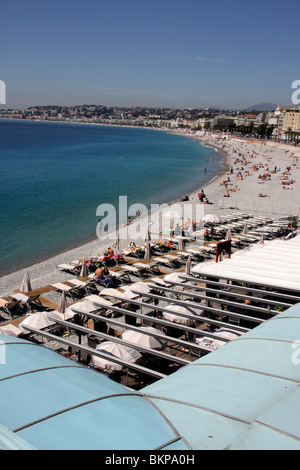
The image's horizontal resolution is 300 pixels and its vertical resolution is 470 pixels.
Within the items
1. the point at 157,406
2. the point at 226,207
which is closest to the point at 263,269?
the point at 157,406

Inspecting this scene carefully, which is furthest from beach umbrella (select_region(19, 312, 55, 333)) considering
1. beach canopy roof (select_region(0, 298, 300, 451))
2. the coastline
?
the coastline

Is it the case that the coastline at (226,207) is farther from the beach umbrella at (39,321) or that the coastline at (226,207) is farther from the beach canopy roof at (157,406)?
the beach canopy roof at (157,406)

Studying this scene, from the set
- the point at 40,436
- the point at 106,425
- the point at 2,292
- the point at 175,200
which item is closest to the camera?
the point at 40,436

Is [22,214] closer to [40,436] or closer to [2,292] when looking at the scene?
[2,292]

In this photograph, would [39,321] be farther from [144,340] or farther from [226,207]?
[226,207]

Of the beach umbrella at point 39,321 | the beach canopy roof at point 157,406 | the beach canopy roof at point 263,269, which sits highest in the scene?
the beach canopy roof at point 157,406

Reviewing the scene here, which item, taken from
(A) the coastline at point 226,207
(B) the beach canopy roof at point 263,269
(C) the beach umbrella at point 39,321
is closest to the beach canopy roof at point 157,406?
(B) the beach canopy roof at point 263,269

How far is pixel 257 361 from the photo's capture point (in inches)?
163

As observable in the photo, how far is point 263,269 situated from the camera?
899cm

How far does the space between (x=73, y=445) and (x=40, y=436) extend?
0.24 meters

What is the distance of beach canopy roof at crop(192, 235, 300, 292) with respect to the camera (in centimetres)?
807

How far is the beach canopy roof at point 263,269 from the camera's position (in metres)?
8.07

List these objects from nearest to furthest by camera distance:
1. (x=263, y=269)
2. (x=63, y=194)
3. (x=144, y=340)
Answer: (x=144, y=340) → (x=263, y=269) → (x=63, y=194)
